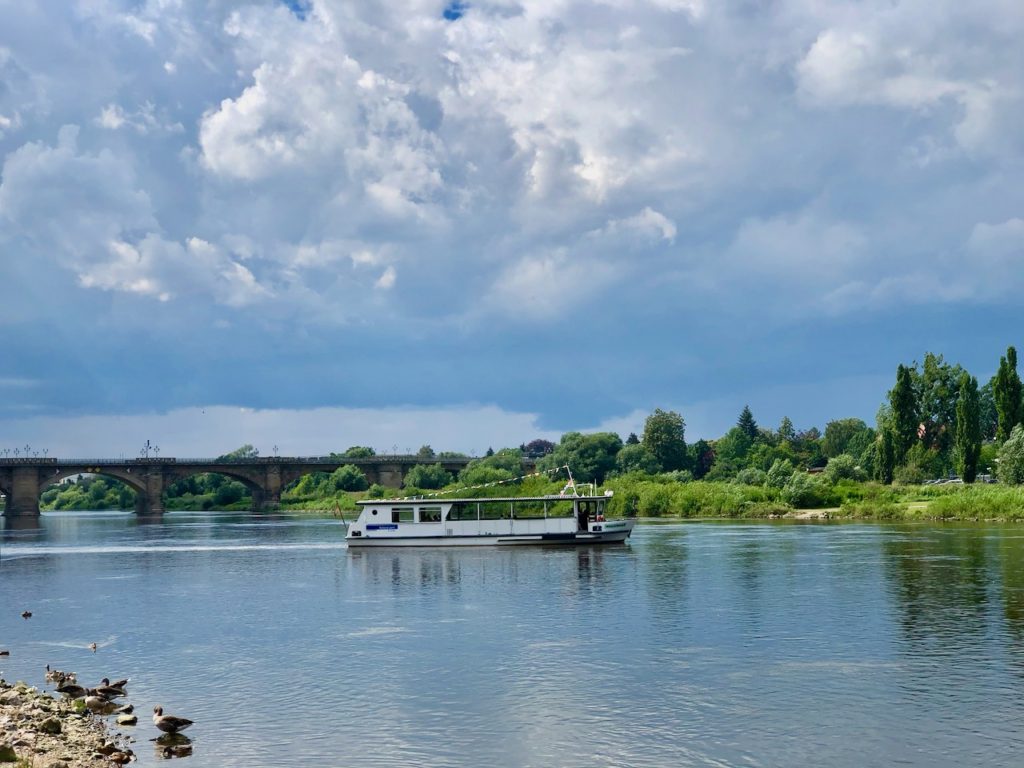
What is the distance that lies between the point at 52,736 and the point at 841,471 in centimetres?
12170

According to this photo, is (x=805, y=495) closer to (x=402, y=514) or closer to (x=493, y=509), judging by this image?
(x=493, y=509)

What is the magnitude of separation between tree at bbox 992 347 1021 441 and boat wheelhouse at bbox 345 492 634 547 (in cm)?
5522

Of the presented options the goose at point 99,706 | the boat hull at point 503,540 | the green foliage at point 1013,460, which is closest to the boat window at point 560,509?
the boat hull at point 503,540

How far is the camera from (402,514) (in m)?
86.5

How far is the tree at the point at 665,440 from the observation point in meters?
182

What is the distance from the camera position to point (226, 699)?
97.4 feet

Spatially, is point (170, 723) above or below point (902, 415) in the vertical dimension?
below

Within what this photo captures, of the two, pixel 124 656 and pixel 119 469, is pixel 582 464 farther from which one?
pixel 124 656

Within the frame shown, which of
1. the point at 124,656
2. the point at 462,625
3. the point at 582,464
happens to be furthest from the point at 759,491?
the point at 124,656

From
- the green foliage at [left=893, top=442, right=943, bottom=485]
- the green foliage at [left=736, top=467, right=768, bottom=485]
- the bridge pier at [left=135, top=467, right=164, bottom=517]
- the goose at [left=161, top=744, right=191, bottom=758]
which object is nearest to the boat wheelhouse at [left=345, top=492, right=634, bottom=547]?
the green foliage at [left=893, top=442, right=943, bottom=485]

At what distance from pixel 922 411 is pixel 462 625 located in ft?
368

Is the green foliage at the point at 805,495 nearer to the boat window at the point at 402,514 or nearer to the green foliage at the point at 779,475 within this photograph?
the green foliage at the point at 779,475

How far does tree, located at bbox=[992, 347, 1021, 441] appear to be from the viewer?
A: 116 metres

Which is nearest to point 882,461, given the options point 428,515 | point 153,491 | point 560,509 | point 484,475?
point 560,509
